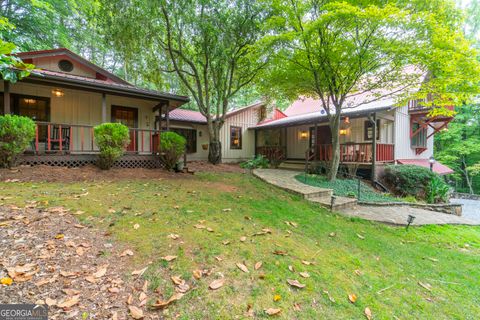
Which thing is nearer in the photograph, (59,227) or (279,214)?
(59,227)

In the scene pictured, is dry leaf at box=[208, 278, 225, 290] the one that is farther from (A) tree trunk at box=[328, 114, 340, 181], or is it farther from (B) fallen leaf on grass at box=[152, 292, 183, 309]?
(A) tree trunk at box=[328, 114, 340, 181]

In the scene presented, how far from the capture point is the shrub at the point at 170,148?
8.06m

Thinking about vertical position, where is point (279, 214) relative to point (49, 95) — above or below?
below

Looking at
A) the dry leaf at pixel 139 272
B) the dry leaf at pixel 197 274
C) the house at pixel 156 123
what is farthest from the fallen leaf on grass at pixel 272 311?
the house at pixel 156 123

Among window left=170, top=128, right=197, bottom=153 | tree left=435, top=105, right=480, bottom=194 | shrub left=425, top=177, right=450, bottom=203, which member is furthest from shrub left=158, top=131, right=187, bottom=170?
tree left=435, top=105, right=480, bottom=194

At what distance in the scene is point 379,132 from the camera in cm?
1098

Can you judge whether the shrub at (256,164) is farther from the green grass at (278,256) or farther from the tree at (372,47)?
the green grass at (278,256)

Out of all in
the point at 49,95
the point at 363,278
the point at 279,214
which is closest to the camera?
the point at 363,278

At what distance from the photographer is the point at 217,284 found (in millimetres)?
2111

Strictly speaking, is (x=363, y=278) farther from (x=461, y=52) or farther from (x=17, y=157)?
(x=17, y=157)

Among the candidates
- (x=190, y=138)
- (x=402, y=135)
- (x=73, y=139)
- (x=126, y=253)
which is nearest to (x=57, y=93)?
(x=73, y=139)

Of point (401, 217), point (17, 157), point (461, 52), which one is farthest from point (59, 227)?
point (461, 52)

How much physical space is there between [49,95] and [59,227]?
314 inches

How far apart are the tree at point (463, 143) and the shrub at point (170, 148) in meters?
22.3
